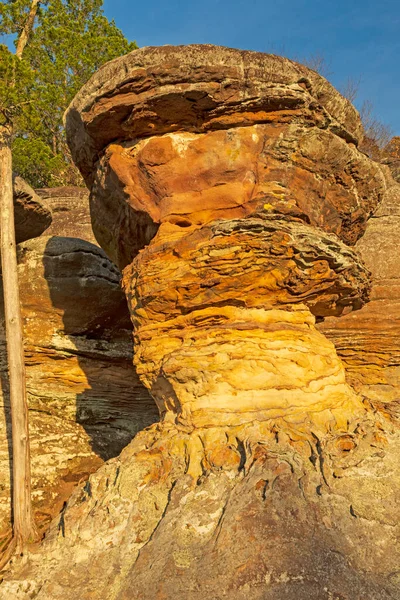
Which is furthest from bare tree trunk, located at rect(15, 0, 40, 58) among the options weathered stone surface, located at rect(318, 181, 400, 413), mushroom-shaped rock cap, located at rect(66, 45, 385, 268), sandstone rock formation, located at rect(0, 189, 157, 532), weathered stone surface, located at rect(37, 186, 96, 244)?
weathered stone surface, located at rect(318, 181, 400, 413)

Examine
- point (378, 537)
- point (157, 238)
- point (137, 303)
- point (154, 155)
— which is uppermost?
point (154, 155)

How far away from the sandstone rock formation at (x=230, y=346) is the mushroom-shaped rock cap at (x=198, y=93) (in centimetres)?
2

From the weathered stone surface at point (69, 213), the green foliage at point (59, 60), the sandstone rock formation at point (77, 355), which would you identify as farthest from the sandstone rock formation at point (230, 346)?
the green foliage at point (59, 60)

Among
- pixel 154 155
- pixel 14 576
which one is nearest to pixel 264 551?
pixel 14 576

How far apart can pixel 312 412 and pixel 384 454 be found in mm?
797

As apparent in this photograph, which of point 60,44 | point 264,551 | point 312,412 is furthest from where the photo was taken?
point 60,44

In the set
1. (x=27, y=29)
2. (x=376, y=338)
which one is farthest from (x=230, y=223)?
(x=27, y=29)

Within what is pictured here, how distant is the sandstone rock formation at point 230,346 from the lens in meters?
4.06

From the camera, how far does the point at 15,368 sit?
24.7 ft

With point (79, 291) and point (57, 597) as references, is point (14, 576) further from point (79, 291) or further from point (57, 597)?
point (79, 291)

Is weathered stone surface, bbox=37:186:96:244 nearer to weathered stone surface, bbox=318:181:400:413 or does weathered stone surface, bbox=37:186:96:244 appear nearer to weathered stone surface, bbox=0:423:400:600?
weathered stone surface, bbox=318:181:400:413

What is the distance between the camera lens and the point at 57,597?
13.6ft

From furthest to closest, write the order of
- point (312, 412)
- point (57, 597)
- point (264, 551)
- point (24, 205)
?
point (24, 205) → point (312, 412) → point (57, 597) → point (264, 551)

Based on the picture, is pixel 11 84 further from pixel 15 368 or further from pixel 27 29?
pixel 27 29
